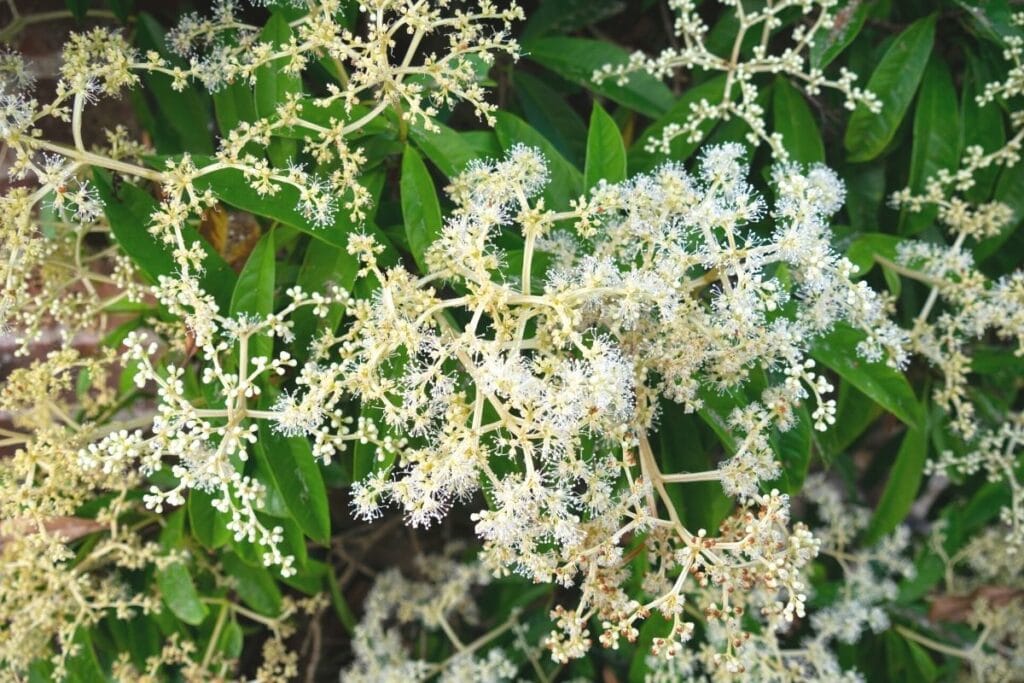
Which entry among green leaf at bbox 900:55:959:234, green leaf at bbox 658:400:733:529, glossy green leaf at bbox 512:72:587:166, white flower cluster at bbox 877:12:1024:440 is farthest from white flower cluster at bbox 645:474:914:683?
glossy green leaf at bbox 512:72:587:166

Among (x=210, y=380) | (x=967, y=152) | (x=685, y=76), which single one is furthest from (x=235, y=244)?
(x=967, y=152)

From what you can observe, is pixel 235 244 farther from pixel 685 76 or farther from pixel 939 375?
pixel 939 375

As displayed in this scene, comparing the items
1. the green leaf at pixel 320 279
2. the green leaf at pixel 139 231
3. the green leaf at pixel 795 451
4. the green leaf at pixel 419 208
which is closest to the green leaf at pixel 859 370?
the green leaf at pixel 795 451

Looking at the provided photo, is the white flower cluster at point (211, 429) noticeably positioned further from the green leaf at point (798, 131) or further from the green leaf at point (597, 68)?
the green leaf at point (798, 131)

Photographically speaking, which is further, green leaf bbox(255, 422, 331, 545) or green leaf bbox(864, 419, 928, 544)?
green leaf bbox(864, 419, 928, 544)

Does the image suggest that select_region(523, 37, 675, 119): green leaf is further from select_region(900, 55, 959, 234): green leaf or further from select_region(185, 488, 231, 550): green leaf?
select_region(185, 488, 231, 550): green leaf
